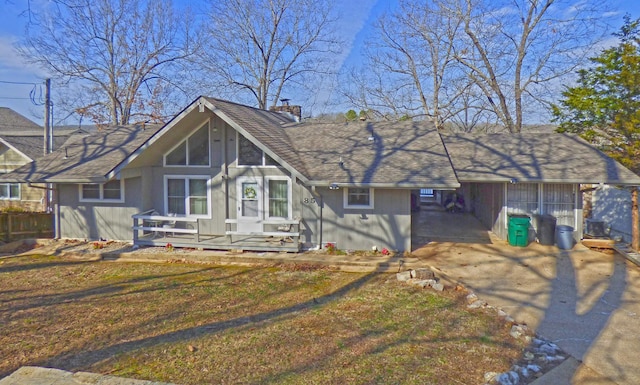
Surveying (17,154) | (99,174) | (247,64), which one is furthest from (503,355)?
(247,64)

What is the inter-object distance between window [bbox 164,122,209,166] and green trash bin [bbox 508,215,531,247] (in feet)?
31.6

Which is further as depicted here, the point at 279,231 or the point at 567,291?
the point at 279,231

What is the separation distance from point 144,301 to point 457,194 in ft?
57.7

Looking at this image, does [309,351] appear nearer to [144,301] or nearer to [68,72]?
[144,301]

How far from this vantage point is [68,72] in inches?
1130

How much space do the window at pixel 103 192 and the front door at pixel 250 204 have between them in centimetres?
392

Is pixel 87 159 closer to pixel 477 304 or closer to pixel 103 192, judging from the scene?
pixel 103 192

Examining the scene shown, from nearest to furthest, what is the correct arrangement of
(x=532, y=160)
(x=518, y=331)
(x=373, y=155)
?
(x=518, y=331) < (x=373, y=155) < (x=532, y=160)

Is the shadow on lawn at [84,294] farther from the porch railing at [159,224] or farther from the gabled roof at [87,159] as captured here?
the gabled roof at [87,159]

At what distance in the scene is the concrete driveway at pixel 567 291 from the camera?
5.46 metres

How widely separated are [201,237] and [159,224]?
1.63 meters

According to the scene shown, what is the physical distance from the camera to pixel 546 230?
1196cm

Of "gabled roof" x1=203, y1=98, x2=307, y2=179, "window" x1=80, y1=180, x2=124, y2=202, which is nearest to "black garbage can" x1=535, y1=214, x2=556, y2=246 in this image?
"gabled roof" x1=203, y1=98, x2=307, y2=179

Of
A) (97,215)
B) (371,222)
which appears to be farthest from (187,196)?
(371,222)
